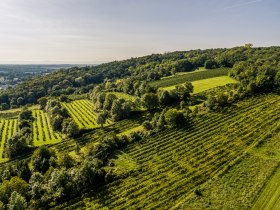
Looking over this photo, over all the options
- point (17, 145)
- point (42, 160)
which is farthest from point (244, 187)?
point (17, 145)

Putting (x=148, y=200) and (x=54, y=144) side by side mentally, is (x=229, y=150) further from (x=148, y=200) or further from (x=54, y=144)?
(x=54, y=144)

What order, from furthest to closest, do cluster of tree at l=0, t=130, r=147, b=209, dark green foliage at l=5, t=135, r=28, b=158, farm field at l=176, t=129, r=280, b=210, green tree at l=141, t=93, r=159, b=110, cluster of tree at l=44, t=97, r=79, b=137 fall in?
1. green tree at l=141, t=93, r=159, b=110
2. cluster of tree at l=44, t=97, r=79, b=137
3. dark green foliage at l=5, t=135, r=28, b=158
4. cluster of tree at l=0, t=130, r=147, b=209
5. farm field at l=176, t=129, r=280, b=210

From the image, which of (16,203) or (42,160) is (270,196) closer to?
(16,203)

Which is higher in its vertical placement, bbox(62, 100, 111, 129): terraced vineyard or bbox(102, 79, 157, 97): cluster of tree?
bbox(102, 79, 157, 97): cluster of tree

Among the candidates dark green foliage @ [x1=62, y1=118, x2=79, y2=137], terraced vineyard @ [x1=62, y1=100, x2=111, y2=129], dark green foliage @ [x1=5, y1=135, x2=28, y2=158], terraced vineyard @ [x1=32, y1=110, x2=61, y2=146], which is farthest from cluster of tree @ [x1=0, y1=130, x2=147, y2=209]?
terraced vineyard @ [x1=62, y1=100, x2=111, y2=129]

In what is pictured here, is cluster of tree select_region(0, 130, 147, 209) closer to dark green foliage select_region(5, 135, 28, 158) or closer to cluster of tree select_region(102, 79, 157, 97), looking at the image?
dark green foliage select_region(5, 135, 28, 158)

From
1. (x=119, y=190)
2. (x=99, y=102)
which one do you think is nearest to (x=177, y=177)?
(x=119, y=190)

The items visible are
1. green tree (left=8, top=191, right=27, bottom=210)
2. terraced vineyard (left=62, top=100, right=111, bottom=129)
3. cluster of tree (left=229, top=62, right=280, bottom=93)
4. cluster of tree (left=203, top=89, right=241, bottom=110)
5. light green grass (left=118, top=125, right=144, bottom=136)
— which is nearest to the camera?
green tree (left=8, top=191, right=27, bottom=210)
